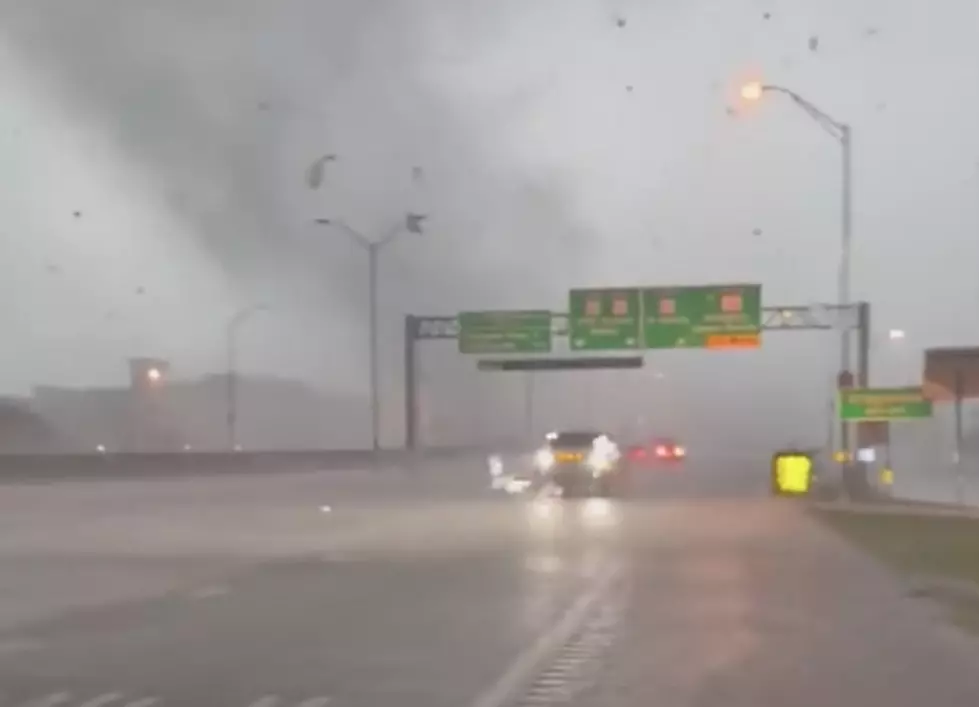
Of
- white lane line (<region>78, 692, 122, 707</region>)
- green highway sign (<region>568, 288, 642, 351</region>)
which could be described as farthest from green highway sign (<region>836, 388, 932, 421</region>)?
white lane line (<region>78, 692, 122, 707</region>)

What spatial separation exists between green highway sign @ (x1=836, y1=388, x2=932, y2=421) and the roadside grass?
11431mm

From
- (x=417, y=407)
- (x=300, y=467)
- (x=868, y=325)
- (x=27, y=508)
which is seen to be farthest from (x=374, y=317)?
(x=27, y=508)

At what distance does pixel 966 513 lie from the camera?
4166 cm

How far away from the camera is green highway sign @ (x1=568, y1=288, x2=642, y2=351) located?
59000 millimetres

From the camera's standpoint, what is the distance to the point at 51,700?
12883mm

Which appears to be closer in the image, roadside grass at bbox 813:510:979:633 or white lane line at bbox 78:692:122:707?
white lane line at bbox 78:692:122:707

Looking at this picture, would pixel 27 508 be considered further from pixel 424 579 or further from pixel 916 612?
pixel 916 612

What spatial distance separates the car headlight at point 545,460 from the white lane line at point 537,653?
32066 millimetres

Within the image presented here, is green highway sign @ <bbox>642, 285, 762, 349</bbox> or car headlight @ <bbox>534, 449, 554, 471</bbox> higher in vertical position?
green highway sign @ <bbox>642, 285, 762, 349</bbox>

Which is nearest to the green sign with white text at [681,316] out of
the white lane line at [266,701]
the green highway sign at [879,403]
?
the green highway sign at [879,403]

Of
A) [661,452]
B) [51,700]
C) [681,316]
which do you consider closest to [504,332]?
[681,316]

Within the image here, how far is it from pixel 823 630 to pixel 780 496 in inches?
1380

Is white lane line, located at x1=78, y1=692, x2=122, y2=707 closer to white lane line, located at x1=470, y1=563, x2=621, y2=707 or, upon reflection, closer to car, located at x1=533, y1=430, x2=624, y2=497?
white lane line, located at x1=470, y1=563, x2=621, y2=707

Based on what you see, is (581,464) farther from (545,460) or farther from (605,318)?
(605,318)
